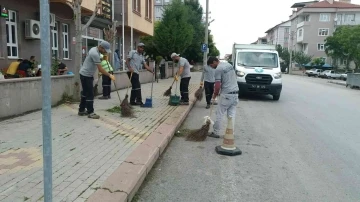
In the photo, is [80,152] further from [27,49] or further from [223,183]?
[27,49]

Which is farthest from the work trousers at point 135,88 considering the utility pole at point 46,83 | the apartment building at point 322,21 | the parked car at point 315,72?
the apartment building at point 322,21

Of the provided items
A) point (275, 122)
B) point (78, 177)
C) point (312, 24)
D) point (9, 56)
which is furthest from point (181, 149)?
point (312, 24)

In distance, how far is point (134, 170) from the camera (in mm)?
4332

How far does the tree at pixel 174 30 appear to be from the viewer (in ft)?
93.1

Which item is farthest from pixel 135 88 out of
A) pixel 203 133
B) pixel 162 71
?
pixel 162 71

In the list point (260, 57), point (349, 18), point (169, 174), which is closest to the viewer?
point (169, 174)

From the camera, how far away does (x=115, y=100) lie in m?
11.1

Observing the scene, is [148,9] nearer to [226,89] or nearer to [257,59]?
[257,59]

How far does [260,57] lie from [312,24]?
5906 cm

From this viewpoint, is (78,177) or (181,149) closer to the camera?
(78,177)

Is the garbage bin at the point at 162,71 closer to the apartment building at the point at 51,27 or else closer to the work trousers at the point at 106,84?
the apartment building at the point at 51,27

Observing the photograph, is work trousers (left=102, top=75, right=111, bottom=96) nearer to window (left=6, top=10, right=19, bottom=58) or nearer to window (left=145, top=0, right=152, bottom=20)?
window (left=6, top=10, right=19, bottom=58)

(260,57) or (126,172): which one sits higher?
(260,57)

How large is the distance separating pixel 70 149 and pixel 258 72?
979 centimetres
